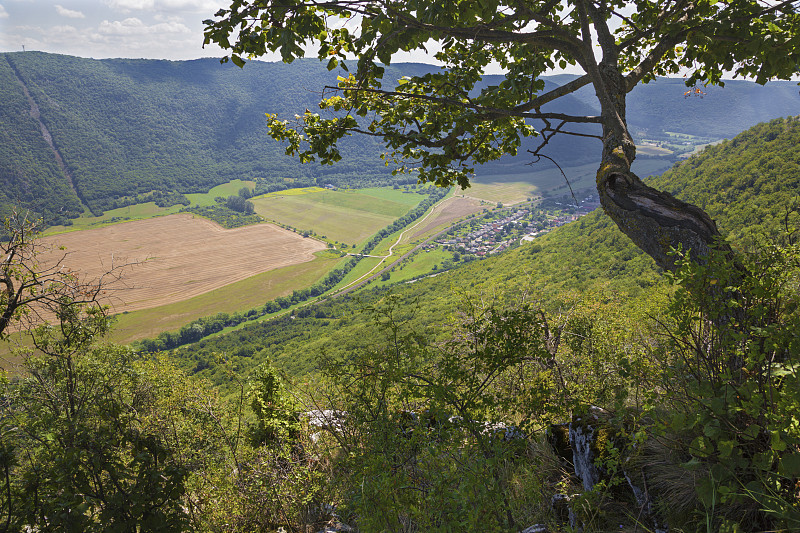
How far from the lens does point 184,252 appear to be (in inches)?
3858

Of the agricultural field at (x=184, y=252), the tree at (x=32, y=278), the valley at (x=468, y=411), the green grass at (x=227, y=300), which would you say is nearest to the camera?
the valley at (x=468, y=411)

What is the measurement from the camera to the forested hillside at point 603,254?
93.1 ft

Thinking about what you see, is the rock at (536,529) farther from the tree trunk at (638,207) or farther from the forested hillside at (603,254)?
the forested hillside at (603,254)

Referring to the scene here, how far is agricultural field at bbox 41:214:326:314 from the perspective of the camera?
81.1 meters

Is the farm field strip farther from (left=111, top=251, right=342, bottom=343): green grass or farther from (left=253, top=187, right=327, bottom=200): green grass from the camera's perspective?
(left=253, top=187, right=327, bottom=200): green grass

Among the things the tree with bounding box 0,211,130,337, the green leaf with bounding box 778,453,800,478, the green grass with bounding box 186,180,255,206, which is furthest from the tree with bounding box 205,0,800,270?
the green grass with bounding box 186,180,255,206

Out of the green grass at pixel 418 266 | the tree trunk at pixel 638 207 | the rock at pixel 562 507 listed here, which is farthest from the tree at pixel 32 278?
the green grass at pixel 418 266

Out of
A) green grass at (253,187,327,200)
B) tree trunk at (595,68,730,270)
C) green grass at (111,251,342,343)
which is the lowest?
green grass at (111,251,342,343)

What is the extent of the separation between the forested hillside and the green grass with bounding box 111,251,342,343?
10.2m

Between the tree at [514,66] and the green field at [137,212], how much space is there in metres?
141

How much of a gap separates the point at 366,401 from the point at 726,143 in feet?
222

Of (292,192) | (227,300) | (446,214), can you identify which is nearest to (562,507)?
(227,300)

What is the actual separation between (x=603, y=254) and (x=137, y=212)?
507 feet

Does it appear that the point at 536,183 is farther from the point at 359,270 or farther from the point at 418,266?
the point at 359,270
